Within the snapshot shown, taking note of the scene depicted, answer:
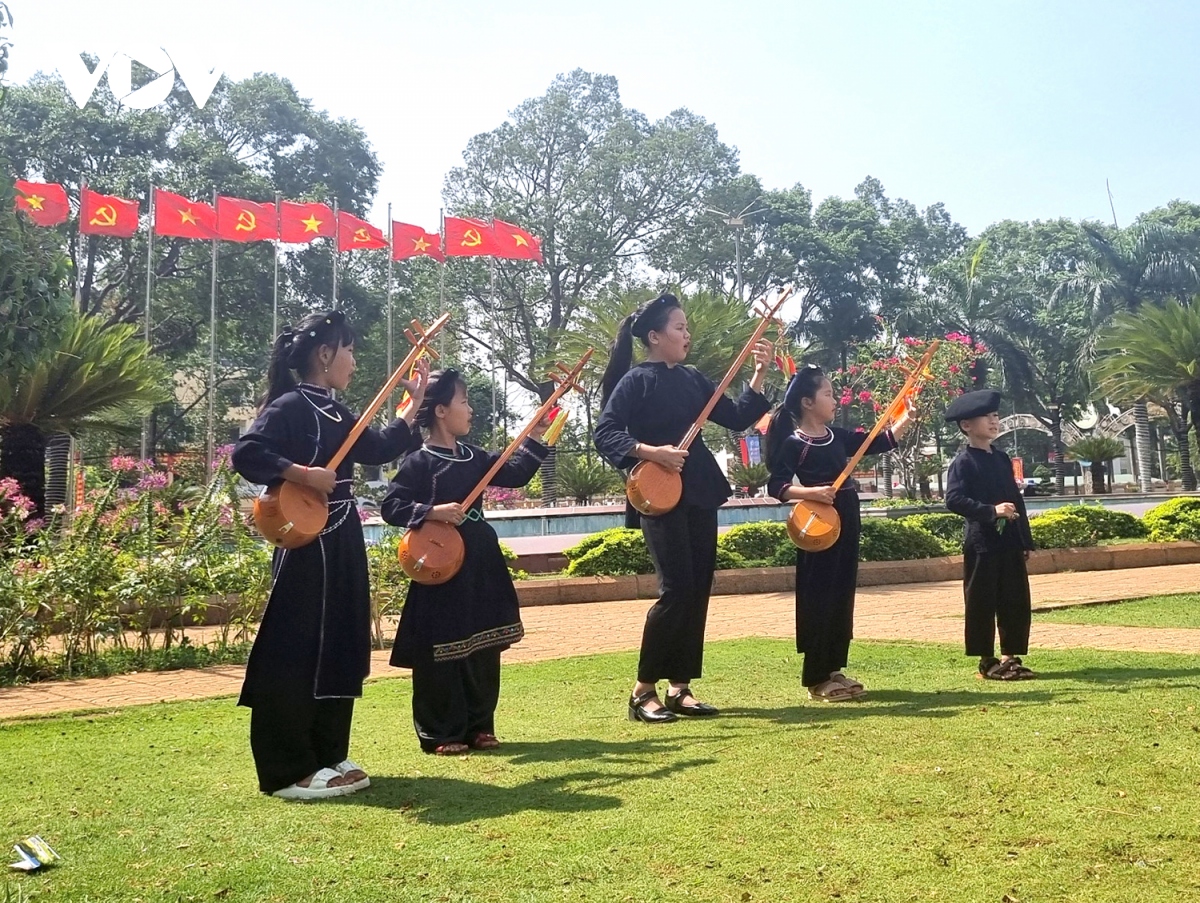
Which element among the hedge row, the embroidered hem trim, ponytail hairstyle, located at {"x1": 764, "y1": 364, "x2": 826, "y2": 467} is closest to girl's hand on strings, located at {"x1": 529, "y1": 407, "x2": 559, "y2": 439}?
the embroidered hem trim

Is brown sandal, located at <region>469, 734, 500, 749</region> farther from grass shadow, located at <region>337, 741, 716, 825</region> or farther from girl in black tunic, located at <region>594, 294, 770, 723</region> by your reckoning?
girl in black tunic, located at <region>594, 294, 770, 723</region>

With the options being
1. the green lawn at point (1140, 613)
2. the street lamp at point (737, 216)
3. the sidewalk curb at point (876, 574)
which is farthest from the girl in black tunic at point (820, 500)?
the street lamp at point (737, 216)

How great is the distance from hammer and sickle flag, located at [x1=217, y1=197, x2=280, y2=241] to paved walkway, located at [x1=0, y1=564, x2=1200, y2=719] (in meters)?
21.3

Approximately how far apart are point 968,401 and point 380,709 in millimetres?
3775

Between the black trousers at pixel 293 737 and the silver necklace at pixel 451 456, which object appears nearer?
the black trousers at pixel 293 737

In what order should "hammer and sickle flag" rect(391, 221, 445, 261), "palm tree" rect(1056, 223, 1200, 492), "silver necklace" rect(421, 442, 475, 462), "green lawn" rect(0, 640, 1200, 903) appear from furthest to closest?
"palm tree" rect(1056, 223, 1200, 492)
"hammer and sickle flag" rect(391, 221, 445, 261)
"silver necklace" rect(421, 442, 475, 462)
"green lawn" rect(0, 640, 1200, 903)

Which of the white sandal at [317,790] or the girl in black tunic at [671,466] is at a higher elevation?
the girl in black tunic at [671,466]

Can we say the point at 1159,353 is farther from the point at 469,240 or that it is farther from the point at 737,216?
the point at 737,216

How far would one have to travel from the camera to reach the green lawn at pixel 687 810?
2.81 m

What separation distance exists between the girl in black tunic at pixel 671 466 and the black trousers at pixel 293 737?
64.3 inches

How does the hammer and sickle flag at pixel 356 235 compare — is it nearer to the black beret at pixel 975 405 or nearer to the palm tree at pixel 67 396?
the palm tree at pixel 67 396

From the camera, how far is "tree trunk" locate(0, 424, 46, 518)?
535 inches

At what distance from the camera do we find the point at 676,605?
5.44m

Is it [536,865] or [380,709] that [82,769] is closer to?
[380,709]
